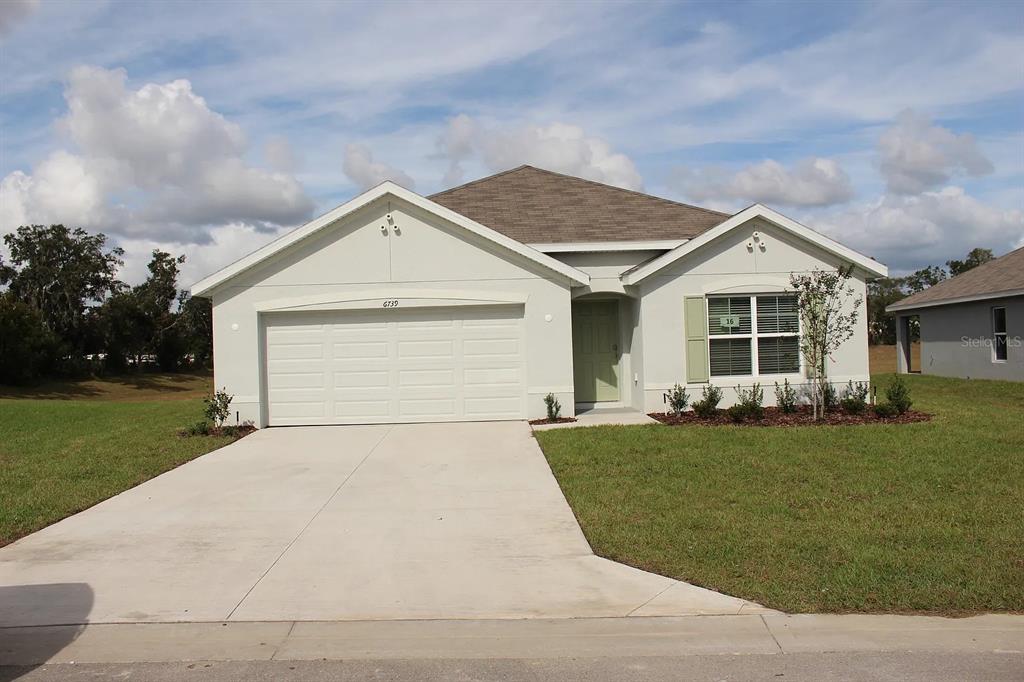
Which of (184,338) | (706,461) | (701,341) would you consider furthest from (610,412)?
(184,338)

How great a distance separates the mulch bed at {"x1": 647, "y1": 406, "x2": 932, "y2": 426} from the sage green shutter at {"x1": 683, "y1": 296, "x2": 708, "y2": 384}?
3.32 feet

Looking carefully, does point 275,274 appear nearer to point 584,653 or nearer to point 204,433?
point 204,433

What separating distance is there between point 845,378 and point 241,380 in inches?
457

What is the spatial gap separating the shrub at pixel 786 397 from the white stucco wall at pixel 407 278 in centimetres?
386

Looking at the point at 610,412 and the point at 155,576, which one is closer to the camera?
the point at 155,576

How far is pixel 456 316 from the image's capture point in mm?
16141

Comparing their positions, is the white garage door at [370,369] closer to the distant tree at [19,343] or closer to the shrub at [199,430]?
the shrub at [199,430]

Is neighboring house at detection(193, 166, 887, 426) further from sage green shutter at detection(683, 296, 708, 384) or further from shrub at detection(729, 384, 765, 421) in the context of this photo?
shrub at detection(729, 384, 765, 421)

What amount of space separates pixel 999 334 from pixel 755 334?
1105 cm

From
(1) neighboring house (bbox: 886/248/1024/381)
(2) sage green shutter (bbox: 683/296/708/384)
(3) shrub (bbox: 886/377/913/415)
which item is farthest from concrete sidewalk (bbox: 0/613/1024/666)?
(1) neighboring house (bbox: 886/248/1024/381)

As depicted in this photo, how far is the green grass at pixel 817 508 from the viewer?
622 cm

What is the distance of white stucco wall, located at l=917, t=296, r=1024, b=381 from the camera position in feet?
73.2

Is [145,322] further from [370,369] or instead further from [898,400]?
[898,400]

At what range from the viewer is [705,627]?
5.64 meters
